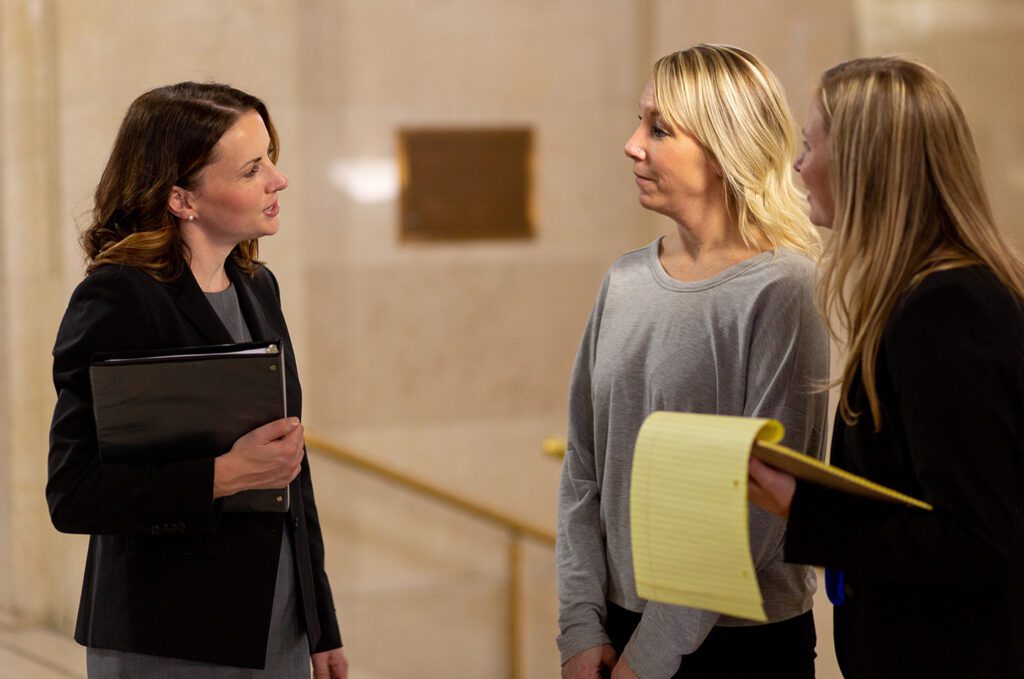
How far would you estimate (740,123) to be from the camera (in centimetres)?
239

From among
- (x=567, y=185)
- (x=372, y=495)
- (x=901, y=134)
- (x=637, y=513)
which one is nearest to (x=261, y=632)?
(x=637, y=513)

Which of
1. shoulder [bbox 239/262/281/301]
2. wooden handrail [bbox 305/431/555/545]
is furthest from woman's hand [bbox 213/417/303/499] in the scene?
wooden handrail [bbox 305/431/555/545]

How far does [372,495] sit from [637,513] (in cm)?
409

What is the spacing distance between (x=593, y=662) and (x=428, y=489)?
3315mm

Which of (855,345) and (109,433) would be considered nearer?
(855,345)

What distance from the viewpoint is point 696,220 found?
8.07ft

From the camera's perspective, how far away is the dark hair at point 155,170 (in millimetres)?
2320

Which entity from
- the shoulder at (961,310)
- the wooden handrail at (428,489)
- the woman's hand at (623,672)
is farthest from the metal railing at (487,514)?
the shoulder at (961,310)

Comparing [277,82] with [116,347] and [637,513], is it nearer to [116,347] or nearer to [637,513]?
[116,347]

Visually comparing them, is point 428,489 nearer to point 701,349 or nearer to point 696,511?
point 701,349

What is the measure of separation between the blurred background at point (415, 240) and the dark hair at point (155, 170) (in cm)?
283

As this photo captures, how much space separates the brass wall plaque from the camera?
19.1ft

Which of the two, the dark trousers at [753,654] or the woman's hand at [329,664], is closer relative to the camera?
the dark trousers at [753,654]

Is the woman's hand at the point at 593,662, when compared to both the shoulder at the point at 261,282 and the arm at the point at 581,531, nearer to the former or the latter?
the arm at the point at 581,531
